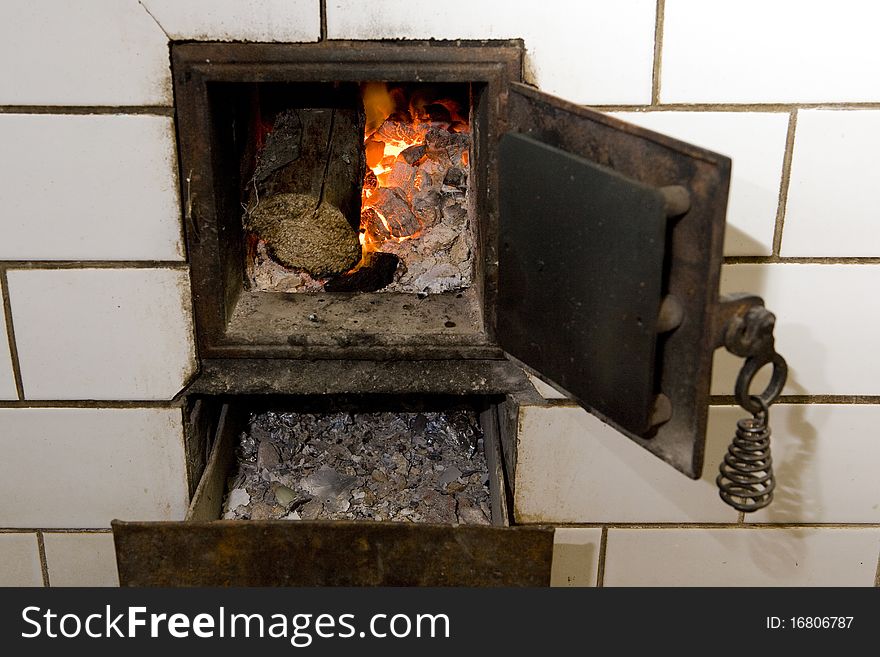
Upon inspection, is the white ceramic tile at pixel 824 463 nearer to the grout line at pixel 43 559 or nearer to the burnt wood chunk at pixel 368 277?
the burnt wood chunk at pixel 368 277

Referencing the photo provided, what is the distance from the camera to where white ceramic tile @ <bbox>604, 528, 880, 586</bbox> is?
188cm

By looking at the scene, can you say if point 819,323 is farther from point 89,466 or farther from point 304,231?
point 89,466

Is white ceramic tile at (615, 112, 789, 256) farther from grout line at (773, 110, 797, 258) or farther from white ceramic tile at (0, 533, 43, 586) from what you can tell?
Answer: white ceramic tile at (0, 533, 43, 586)

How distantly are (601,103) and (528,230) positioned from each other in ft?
1.03

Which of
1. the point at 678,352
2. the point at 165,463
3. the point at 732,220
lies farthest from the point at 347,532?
the point at 732,220

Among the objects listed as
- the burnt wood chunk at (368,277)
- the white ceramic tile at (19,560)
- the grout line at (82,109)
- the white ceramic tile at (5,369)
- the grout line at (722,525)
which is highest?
the grout line at (82,109)

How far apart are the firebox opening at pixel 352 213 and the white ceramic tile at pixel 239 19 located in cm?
18

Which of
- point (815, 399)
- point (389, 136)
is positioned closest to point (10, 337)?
point (389, 136)

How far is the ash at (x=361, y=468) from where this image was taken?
6.31ft

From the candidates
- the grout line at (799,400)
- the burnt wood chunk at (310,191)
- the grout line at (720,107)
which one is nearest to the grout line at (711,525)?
the grout line at (799,400)

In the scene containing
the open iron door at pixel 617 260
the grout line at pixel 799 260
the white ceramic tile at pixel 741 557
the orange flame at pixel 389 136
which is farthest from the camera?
the orange flame at pixel 389 136

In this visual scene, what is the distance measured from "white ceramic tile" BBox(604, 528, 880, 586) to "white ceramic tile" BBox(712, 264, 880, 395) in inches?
12.0

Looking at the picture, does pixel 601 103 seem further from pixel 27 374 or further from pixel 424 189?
pixel 27 374

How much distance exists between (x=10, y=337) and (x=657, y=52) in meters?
1.19
